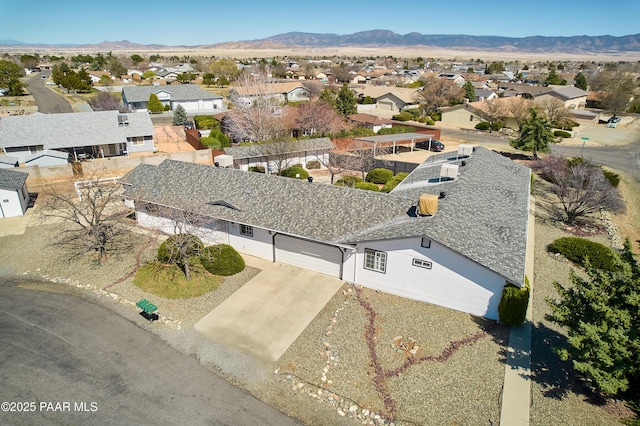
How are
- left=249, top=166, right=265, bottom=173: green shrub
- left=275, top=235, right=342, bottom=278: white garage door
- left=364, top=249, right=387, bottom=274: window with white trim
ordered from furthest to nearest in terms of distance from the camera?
left=249, top=166, right=265, bottom=173: green shrub → left=275, top=235, right=342, bottom=278: white garage door → left=364, top=249, right=387, bottom=274: window with white trim

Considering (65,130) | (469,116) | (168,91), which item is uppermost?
(168,91)

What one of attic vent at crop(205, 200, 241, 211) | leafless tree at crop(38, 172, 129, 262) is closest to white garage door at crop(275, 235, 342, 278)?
attic vent at crop(205, 200, 241, 211)

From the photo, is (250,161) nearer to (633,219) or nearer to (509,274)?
(509,274)

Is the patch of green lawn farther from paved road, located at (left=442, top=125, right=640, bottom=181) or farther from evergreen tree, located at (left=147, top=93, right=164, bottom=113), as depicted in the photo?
evergreen tree, located at (left=147, top=93, right=164, bottom=113)

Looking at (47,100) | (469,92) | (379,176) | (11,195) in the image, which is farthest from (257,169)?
(47,100)

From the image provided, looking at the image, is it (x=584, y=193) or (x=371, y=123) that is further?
(x=371, y=123)

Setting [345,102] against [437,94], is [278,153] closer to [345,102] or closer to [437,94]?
[345,102]

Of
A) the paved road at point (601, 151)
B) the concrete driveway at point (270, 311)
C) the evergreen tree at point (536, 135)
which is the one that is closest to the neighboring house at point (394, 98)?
the paved road at point (601, 151)

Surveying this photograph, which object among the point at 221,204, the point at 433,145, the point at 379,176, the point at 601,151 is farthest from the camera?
the point at 601,151
